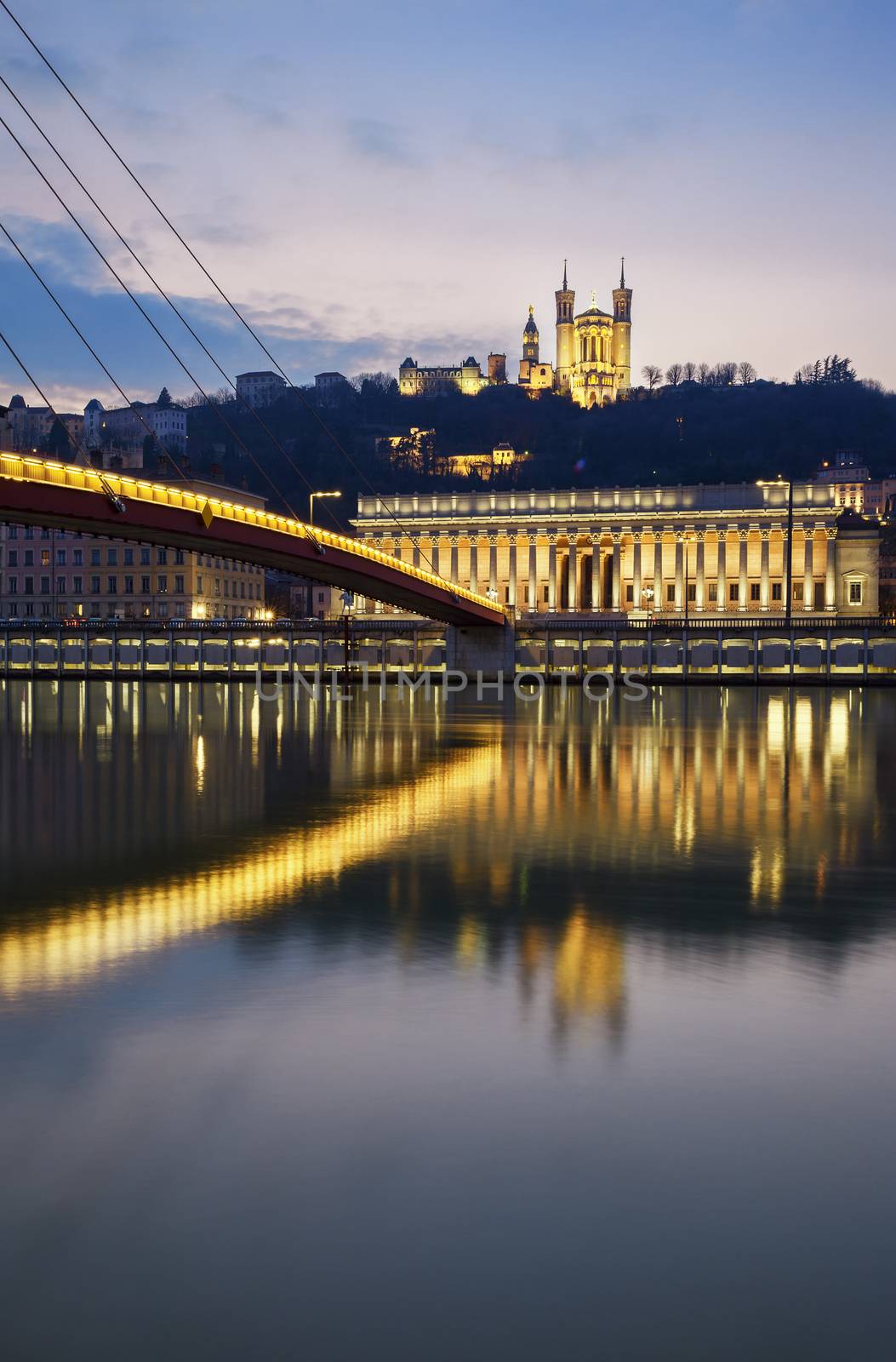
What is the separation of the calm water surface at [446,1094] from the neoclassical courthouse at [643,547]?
12322 cm

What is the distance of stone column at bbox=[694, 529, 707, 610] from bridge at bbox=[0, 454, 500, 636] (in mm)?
81500

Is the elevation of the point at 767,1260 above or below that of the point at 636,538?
below

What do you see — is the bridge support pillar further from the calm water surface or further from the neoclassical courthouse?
the calm water surface

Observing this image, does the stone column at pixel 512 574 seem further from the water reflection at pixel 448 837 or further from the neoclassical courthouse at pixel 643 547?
the water reflection at pixel 448 837

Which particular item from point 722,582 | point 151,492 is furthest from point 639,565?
point 151,492

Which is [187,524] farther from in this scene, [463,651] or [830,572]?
[830,572]

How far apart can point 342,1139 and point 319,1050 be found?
1369 mm

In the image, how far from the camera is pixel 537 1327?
4789 mm

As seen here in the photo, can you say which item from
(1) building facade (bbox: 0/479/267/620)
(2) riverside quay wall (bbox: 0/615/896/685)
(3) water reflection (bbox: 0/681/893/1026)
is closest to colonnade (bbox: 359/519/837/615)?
(1) building facade (bbox: 0/479/267/620)

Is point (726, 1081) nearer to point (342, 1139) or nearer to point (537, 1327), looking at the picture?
point (342, 1139)

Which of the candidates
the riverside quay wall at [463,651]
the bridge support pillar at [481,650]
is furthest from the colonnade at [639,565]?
the bridge support pillar at [481,650]

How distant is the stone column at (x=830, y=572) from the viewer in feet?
460

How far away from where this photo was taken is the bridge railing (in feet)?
117

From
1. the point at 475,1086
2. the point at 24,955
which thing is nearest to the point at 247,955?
the point at 24,955
